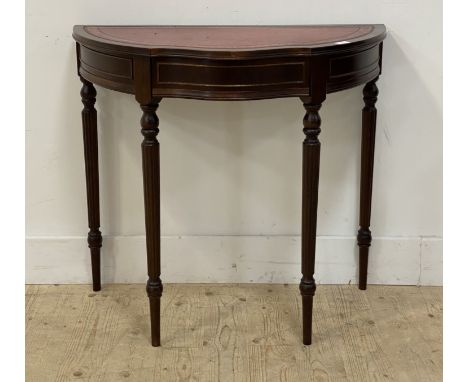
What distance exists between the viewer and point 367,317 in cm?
312

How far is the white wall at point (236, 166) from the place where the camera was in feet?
10.2

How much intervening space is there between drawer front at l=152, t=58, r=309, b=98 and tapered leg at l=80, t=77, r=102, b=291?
0.56m

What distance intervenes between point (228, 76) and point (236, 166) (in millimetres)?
738

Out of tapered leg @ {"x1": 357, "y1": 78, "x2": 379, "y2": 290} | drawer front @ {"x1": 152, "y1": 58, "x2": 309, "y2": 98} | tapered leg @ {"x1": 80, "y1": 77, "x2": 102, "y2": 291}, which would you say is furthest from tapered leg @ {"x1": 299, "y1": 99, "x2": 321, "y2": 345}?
tapered leg @ {"x1": 80, "y1": 77, "x2": 102, "y2": 291}

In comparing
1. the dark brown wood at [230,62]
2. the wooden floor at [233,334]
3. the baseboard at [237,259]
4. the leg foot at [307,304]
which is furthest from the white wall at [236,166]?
the leg foot at [307,304]

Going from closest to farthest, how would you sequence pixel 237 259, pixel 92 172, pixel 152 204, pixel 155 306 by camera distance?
1. pixel 152 204
2. pixel 155 306
3. pixel 92 172
4. pixel 237 259

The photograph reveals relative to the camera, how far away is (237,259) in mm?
3348

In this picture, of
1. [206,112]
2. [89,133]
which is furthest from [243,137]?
[89,133]

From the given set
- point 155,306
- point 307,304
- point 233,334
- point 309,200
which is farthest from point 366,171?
point 155,306

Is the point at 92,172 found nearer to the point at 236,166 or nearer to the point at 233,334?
the point at 236,166

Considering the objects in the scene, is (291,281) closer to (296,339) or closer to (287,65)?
(296,339)

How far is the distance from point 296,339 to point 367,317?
1.03ft

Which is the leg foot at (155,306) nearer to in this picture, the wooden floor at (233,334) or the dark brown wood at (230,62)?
the wooden floor at (233,334)

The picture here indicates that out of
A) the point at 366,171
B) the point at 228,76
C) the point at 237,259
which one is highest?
the point at 228,76
